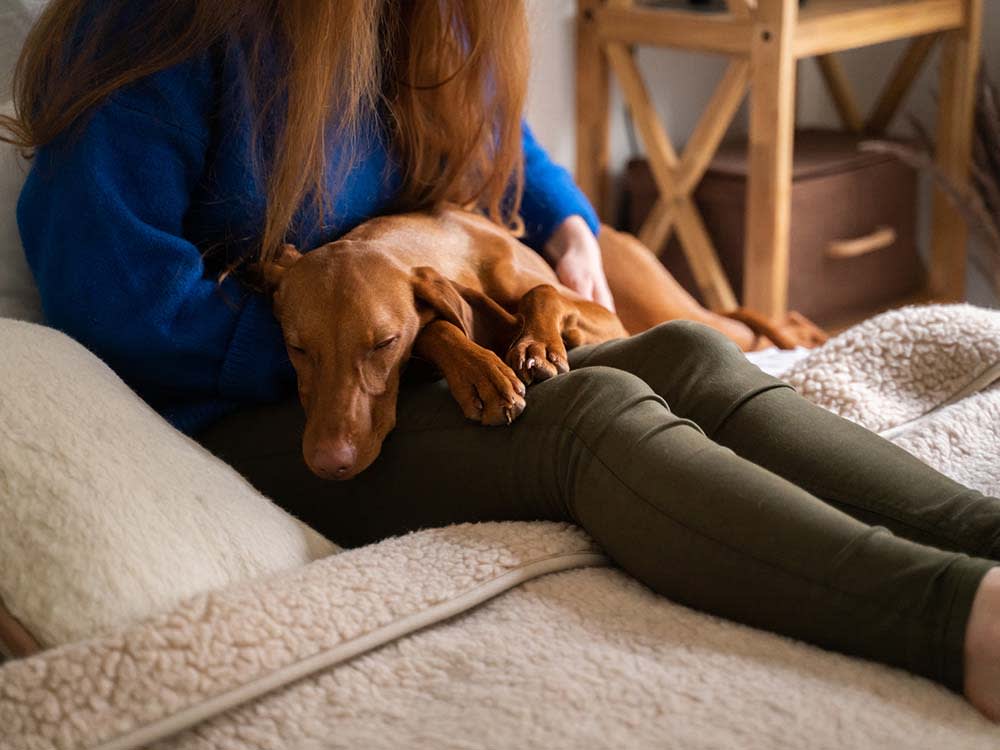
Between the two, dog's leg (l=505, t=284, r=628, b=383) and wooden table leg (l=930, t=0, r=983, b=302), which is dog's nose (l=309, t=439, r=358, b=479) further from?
wooden table leg (l=930, t=0, r=983, b=302)

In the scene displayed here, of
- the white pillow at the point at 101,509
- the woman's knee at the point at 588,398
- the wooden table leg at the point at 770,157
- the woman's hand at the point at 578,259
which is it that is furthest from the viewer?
the wooden table leg at the point at 770,157

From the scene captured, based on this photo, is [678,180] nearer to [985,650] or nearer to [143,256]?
[143,256]

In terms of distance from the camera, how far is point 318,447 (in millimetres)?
1258

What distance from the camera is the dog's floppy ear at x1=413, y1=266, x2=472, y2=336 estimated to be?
138 centimetres

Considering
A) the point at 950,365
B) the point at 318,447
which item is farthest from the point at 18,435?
the point at 950,365

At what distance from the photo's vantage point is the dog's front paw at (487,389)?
4.14 feet

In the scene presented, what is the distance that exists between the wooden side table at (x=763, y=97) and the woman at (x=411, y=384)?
104 centimetres

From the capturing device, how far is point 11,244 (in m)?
1.52

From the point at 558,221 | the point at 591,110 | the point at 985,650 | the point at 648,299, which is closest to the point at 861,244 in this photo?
the point at 591,110

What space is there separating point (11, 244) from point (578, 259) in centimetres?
78

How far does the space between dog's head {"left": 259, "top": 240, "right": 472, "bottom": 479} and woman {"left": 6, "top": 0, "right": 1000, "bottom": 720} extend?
0.05 metres

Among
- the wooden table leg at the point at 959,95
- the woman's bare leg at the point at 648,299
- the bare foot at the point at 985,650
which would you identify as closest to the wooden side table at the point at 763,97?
the wooden table leg at the point at 959,95

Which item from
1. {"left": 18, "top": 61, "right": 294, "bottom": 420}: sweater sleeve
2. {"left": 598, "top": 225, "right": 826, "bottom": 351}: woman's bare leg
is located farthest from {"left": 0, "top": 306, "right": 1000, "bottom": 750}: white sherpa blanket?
{"left": 598, "top": 225, "right": 826, "bottom": 351}: woman's bare leg

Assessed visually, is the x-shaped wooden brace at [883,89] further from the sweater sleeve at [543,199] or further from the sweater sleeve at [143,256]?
the sweater sleeve at [143,256]
